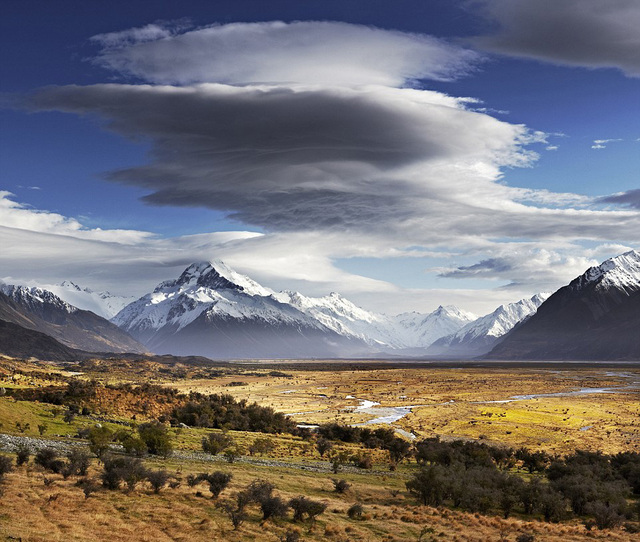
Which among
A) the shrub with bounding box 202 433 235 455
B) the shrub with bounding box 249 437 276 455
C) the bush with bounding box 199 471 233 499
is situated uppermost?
the bush with bounding box 199 471 233 499

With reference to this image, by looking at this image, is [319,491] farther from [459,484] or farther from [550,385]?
[550,385]

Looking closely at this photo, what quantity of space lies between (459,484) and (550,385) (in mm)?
131788

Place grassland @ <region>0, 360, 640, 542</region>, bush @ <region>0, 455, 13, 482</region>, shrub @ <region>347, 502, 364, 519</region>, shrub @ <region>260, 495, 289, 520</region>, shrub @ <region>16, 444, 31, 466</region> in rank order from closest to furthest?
grassland @ <region>0, 360, 640, 542</region> → bush @ <region>0, 455, 13, 482</region> → shrub @ <region>260, 495, 289, 520</region> → shrub @ <region>347, 502, 364, 519</region> → shrub @ <region>16, 444, 31, 466</region>

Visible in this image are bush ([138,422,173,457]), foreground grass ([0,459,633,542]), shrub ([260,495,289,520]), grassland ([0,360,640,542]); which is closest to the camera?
foreground grass ([0,459,633,542])

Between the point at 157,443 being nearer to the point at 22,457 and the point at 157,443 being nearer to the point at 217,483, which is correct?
the point at 22,457

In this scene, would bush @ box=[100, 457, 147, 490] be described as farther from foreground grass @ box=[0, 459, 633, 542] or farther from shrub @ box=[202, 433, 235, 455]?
shrub @ box=[202, 433, 235, 455]

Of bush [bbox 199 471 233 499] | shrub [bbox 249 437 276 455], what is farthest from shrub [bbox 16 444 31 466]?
shrub [bbox 249 437 276 455]

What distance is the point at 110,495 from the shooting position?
31.0m

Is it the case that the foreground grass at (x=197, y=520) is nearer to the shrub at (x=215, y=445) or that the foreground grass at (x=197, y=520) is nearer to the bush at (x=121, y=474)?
the bush at (x=121, y=474)

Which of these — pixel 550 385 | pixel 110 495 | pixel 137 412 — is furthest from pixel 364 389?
pixel 110 495

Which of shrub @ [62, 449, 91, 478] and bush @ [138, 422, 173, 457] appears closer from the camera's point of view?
shrub @ [62, 449, 91, 478]

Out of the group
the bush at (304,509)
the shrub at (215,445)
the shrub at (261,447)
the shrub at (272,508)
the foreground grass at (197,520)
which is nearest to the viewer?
the foreground grass at (197,520)

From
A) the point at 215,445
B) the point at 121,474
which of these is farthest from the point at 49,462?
the point at 215,445

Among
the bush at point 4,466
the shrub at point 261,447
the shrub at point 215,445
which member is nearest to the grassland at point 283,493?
the bush at point 4,466
